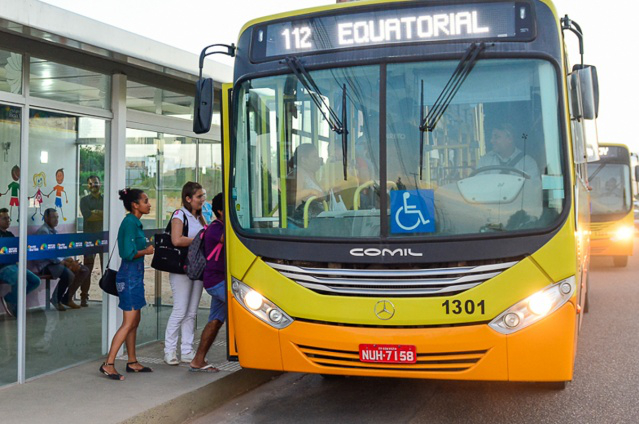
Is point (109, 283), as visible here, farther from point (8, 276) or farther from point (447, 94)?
point (447, 94)

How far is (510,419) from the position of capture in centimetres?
565

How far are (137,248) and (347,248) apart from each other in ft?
7.64

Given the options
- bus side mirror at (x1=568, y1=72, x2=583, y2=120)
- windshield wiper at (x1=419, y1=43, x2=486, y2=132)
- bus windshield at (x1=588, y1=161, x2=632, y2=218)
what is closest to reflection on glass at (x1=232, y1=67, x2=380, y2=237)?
windshield wiper at (x1=419, y1=43, x2=486, y2=132)

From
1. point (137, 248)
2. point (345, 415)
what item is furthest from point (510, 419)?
point (137, 248)

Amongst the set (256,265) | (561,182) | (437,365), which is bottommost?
(437,365)

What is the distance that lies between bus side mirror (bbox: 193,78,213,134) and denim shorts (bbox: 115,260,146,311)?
5.07 feet

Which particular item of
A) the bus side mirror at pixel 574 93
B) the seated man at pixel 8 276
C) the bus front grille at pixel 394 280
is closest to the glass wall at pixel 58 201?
the seated man at pixel 8 276

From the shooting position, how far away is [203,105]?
5605 millimetres

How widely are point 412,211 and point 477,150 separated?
2.05ft

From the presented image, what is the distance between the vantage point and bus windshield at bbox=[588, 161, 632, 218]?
1695cm

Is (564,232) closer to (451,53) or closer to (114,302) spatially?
(451,53)

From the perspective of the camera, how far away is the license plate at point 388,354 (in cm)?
475

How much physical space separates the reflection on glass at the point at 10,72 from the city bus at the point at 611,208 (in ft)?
45.5

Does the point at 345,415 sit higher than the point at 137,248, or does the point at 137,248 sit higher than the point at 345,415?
the point at 137,248
